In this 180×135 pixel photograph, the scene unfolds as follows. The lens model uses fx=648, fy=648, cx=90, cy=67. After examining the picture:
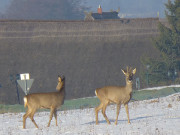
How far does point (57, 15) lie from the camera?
18838 cm

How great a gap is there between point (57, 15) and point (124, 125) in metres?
168

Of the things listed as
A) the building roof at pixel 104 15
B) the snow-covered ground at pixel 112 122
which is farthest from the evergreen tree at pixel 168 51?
the building roof at pixel 104 15

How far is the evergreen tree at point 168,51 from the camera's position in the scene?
186ft

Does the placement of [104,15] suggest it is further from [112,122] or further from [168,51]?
[112,122]

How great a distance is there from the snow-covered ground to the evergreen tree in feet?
88.5

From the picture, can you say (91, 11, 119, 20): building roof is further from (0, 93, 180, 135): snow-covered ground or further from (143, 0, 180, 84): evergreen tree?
(0, 93, 180, 135): snow-covered ground

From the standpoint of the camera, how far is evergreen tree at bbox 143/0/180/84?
56.8 m

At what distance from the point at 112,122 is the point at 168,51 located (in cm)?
3727

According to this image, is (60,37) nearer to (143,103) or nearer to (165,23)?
(165,23)

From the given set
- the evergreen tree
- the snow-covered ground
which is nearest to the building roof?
the evergreen tree

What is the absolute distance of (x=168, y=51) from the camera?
59.0 metres

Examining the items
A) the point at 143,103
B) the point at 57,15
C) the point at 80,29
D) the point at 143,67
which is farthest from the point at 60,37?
the point at 57,15

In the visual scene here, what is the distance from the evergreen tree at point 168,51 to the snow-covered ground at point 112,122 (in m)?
27.0

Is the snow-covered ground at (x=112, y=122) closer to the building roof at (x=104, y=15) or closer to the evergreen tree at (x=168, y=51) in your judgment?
the evergreen tree at (x=168, y=51)
